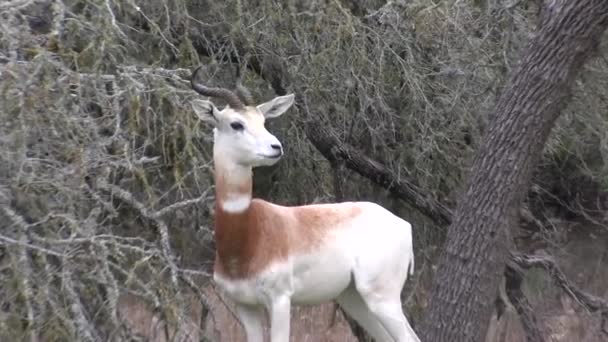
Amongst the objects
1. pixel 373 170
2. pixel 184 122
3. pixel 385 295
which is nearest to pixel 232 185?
pixel 184 122

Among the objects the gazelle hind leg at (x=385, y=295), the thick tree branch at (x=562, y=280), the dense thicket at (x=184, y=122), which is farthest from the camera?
the thick tree branch at (x=562, y=280)

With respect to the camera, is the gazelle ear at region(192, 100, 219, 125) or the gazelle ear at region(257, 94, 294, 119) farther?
the gazelle ear at region(257, 94, 294, 119)

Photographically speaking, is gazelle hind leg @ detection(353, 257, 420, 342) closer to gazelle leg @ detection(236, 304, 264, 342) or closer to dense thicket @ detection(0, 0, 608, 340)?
gazelle leg @ detection(236, 304, 264, 342)

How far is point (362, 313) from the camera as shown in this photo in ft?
22.4

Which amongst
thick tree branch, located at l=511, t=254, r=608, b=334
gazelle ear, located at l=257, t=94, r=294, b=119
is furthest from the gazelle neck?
thick tree branch, located at l=511, t=254, r=608, b=334

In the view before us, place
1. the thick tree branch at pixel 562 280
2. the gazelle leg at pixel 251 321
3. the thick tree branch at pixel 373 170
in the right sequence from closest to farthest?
the gazelle leg at pixel 251 321, the thick tree branch at pixel 373 170, the thick tree branch at pixel 562 280

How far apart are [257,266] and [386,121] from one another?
2.92 m

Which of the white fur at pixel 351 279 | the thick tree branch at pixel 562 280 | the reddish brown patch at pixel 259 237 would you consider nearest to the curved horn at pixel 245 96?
the reddish brown patch at pixel 259 237

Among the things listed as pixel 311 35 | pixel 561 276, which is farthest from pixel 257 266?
pixel 561 276

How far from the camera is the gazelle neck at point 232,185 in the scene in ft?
19.5

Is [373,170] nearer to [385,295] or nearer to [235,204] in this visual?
[385,295]

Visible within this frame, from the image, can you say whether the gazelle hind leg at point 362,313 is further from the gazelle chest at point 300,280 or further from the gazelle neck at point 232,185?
the gazelle neck at point 232,185

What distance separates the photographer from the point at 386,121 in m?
8.67

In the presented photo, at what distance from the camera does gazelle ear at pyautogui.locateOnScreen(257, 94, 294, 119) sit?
6.29m
